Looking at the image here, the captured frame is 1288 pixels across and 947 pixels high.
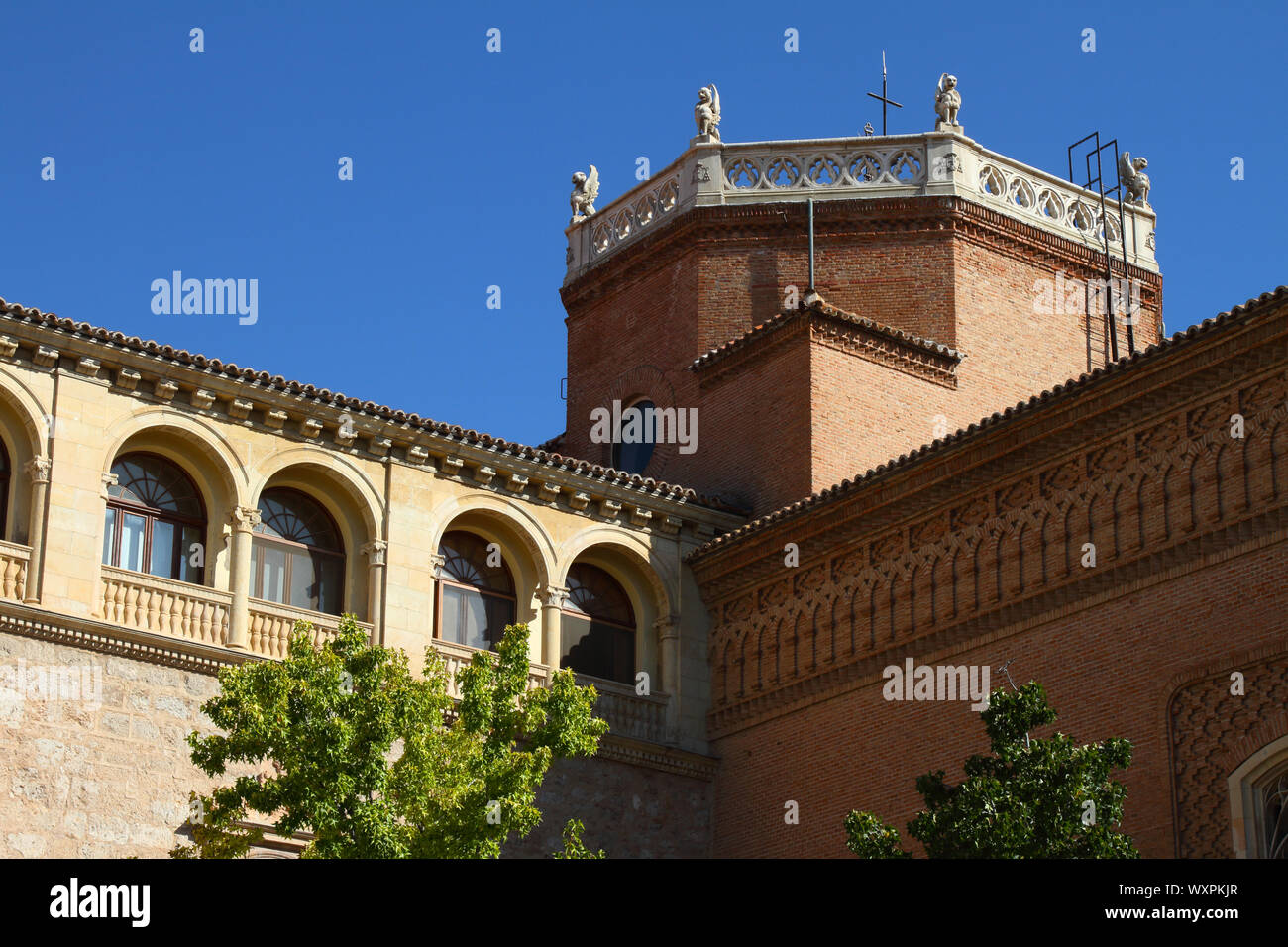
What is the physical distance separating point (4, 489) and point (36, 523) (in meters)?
0.50

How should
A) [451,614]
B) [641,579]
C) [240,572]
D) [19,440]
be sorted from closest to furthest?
[19,440]
[240,572]
[451,614]
[641,579]

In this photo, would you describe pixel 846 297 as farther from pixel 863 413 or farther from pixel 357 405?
pixel 357 405

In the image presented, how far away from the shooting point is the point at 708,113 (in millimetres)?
26688

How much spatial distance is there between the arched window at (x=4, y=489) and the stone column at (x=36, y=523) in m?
0.22

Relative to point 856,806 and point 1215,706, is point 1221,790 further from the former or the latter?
point 856,806

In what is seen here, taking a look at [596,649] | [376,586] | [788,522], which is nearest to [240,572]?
[376,586]

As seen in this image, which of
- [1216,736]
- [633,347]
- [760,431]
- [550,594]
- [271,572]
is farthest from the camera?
[633,347]

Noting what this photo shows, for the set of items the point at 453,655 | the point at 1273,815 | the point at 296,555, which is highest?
the point at 296,555

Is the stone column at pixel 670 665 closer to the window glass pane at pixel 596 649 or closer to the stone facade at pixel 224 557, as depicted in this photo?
the stone facade at pixel 224 557

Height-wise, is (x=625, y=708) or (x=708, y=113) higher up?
(x=708, y=113)

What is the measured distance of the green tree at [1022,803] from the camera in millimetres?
13797

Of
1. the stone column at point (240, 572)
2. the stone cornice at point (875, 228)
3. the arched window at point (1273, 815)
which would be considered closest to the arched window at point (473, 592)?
the stone column at point (240, 572)
